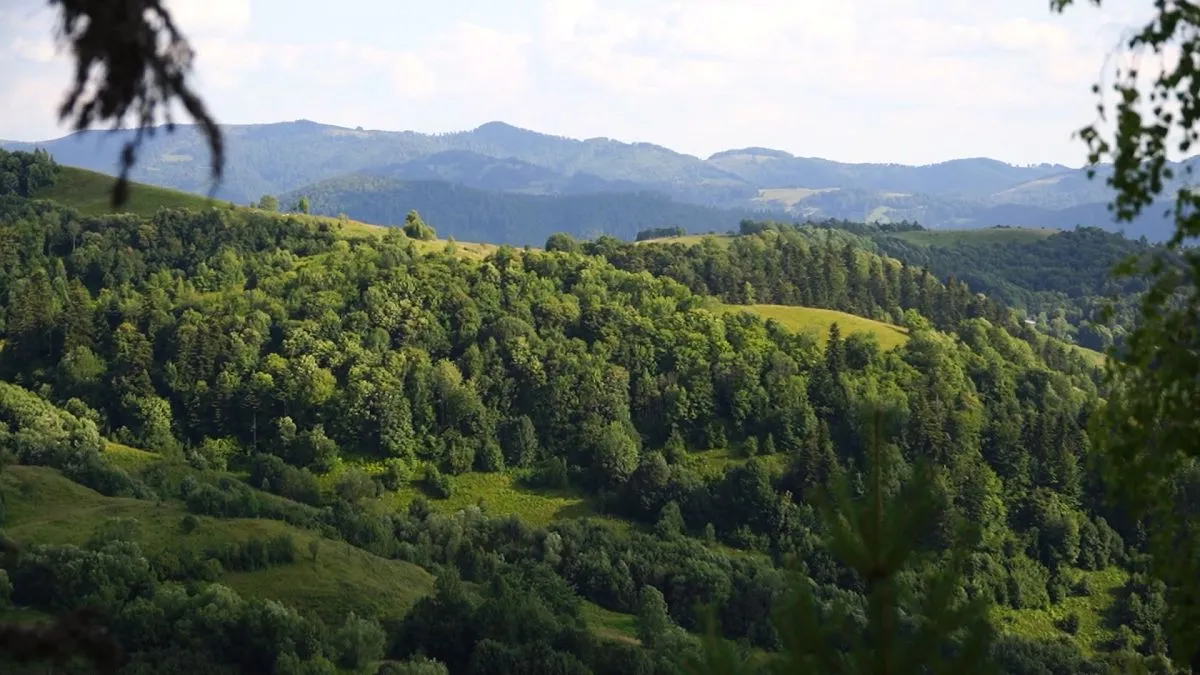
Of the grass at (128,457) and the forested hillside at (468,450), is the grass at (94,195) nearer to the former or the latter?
the forested hillside at (468,450)

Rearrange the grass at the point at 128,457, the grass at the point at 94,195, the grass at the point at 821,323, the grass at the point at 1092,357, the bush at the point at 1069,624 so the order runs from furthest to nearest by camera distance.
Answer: the grass at the point at 94,195
the grass at the point at 1092,357
the grass at the point at 821,323
the grass at the point at 128,457
the bush at the point at 1069,624

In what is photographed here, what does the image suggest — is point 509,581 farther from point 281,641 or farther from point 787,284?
point 787,284

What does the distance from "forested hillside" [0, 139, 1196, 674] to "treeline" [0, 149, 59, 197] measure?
36.0 ft

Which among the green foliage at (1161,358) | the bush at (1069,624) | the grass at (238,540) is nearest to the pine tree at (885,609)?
the green foliage at (1161,358)

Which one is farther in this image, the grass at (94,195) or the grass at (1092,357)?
the grass at (94,195)

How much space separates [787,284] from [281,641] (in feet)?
383

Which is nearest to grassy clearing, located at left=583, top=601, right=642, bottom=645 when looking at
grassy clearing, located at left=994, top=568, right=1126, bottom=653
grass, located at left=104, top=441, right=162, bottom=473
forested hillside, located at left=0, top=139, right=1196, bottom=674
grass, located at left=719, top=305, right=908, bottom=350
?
forested hillside, located at left=0, top=139, right=1196, bottom=674

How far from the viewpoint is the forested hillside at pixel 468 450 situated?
65.1m

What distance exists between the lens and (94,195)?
161 m

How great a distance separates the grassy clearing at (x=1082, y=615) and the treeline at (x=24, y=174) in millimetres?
133132

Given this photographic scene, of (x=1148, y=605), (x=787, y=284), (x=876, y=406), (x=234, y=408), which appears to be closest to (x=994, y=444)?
(x=1148, y=605)

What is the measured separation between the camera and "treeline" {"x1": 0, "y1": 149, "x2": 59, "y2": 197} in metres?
161

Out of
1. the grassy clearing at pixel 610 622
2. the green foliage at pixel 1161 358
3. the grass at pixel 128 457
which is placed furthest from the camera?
the grass at pixel 128 457

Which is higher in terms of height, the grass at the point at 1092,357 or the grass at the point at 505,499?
the grass at the point at 1092,357
